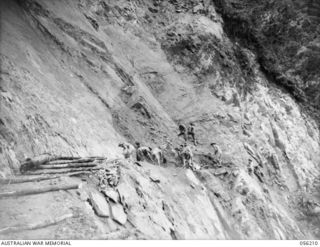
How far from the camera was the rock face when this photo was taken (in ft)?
29.2

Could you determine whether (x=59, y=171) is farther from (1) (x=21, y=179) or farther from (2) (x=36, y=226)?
(2) (x=36, y=226)

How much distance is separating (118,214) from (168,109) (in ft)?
23.3

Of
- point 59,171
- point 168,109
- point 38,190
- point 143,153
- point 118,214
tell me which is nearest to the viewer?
point 38,190

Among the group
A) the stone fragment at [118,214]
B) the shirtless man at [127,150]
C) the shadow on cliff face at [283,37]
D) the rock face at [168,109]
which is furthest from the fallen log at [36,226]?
the shadow on cliff face at [283,37]

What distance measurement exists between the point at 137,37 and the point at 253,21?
6.61m

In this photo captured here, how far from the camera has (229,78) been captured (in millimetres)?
16266

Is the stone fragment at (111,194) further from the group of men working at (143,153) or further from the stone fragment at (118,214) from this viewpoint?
the group of men working at (143,153)

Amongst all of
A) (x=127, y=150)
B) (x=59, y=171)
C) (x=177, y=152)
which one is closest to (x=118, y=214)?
(x=59, y=171)

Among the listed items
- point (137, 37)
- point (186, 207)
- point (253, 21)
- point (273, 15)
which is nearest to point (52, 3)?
point (137, 37)

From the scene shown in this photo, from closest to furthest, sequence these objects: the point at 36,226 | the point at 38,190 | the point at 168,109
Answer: the point at 36,226 → the point at 38,190 → the point at 168,109

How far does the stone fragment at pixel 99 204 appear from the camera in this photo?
7841mm

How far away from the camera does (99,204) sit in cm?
802

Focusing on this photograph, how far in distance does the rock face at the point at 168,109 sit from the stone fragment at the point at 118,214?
0.11 ft

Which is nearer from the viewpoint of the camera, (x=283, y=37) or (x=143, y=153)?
(x=143, y=153)
